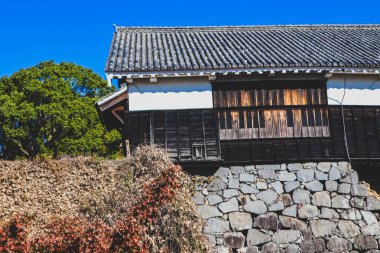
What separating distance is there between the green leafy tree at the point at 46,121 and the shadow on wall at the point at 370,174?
18003 millimetres

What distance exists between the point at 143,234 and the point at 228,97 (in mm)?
5463

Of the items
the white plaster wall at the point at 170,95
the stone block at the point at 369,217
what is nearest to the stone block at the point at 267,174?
the white plaster wall at the point at 170,95

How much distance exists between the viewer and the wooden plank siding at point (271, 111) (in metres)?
12.8

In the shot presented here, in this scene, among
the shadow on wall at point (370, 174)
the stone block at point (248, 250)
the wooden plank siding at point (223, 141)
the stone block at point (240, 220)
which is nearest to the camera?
the stone block at point (248, 250)

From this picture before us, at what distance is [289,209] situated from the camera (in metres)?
12.2

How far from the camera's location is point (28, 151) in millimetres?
27891

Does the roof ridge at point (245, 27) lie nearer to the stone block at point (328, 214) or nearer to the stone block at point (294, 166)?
the stone block at point (294, 166)

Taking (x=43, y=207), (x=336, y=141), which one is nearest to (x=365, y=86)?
(x=336, y=141)

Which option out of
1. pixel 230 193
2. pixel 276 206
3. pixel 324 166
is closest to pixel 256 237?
pixel 276 206

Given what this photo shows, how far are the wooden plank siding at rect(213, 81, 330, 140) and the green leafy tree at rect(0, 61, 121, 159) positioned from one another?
16.2 m

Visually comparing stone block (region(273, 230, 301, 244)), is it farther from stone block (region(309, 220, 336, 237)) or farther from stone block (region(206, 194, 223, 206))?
stone block (region(206, 194, 223, 206))

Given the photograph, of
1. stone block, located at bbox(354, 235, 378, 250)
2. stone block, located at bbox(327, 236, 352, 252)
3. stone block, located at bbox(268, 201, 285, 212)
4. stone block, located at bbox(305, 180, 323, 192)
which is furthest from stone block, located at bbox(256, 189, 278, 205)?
stone block, located at bbox(354, 235, 378, 250)

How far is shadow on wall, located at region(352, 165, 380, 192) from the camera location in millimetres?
Answer: 13070

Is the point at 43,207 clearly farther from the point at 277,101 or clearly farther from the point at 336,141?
the point at 336,141
